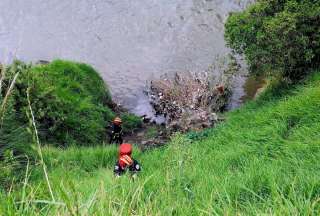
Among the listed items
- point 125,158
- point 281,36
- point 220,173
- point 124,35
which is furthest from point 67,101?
point 124,35

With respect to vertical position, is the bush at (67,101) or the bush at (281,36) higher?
the bush at (281,36)

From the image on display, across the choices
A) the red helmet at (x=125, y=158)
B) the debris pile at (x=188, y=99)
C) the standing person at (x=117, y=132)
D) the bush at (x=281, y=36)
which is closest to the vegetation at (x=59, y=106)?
the standing person at (x=117, y=132)

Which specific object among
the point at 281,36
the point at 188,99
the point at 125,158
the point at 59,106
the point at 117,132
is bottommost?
the point at 117,132

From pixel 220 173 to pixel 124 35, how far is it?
1204cm

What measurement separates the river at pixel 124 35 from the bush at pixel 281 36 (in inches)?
152

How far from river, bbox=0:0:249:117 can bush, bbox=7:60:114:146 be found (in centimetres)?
128

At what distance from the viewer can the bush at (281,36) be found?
859cm

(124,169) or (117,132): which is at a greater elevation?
(124,169)

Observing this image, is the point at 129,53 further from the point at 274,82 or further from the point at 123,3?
the point at 274,82

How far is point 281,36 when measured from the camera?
863 cm

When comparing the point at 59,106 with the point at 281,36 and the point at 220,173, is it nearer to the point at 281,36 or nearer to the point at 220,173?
the point at 281,36

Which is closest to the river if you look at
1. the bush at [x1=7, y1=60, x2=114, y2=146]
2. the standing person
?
the bush at [x1=7, y1=60, x2=114, y2=146]

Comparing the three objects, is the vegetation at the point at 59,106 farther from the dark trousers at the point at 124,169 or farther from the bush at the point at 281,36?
the bush at the point at 281,36

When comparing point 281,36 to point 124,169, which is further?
point 281,36
